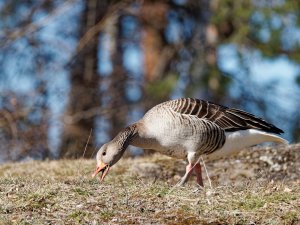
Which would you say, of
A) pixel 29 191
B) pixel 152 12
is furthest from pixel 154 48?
pixel 29 191

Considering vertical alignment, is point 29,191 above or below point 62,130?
below

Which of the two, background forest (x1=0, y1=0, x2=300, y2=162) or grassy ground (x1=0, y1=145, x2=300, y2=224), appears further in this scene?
background forest (x1=0, y1=0, x2=300, y2=162)

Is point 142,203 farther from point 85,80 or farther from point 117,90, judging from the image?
point 85,80

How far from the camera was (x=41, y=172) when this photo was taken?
10188mm

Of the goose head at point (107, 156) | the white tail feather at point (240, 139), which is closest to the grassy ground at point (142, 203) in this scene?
the goose head at point (107, 156)

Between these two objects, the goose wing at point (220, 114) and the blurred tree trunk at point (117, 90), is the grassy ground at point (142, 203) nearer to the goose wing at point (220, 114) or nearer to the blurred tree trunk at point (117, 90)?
the goose wing at point (220, 114)

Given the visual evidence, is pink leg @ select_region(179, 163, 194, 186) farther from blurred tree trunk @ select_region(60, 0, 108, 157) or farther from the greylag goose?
blurred tree trunk @ select_region(60, 0, 108, 157)

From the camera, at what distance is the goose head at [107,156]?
8.77 m

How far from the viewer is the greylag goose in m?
8.69

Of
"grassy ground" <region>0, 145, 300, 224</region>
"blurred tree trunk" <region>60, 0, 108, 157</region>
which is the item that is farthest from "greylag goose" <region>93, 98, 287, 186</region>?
"blurred tree trunk" <region>60, 0, 108, 157</region>

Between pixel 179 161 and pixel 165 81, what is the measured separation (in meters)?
9.07

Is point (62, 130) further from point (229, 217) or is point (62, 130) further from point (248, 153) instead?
point (229, 217)

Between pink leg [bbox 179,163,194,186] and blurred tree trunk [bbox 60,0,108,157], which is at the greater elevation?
blurred tree trunk [bbox 60,0,108,157]

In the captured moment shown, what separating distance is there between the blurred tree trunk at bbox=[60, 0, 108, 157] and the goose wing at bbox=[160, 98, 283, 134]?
10643mm
